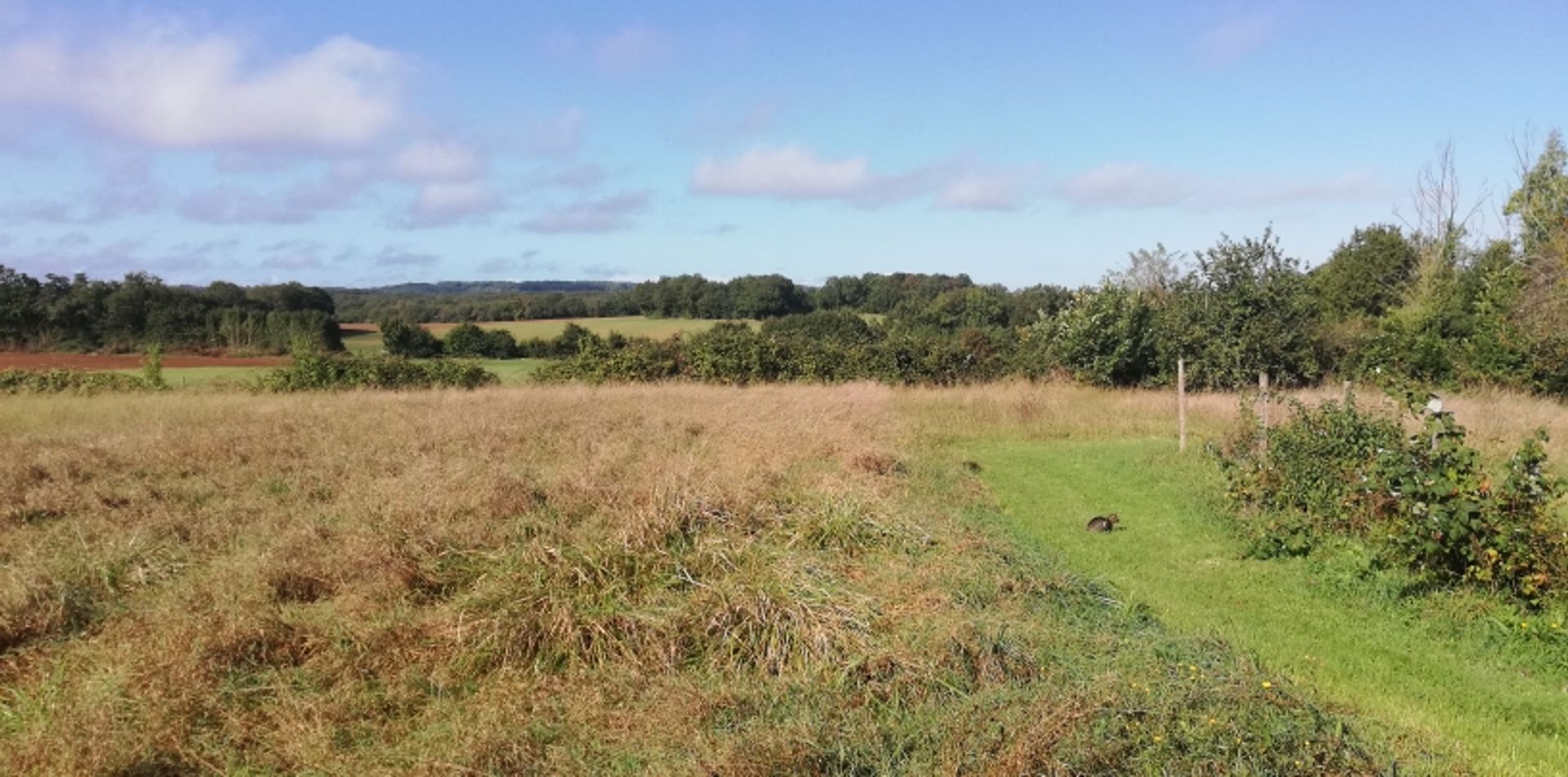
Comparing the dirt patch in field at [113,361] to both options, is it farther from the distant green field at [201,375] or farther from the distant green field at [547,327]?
the distant green field at [547,327]

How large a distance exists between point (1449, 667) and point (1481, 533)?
3.98 feet

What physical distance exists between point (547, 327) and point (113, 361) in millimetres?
16727

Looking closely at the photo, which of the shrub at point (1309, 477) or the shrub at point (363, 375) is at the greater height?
the shrub at point (363, 375)

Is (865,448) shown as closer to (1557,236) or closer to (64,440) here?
(64,440)

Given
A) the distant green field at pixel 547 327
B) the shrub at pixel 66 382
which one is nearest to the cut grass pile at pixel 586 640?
the shrub at pixel 66 382

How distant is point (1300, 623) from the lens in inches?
216

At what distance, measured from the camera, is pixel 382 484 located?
24.4 ft

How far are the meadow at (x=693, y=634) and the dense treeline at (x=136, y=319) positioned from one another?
25.2 metres

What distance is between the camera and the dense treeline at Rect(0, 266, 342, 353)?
2939 centimetres

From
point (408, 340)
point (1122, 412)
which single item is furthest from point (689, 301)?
point (1122, 412)

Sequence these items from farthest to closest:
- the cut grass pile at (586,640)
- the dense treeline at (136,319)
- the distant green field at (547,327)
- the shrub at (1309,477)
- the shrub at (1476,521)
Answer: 1. the distant green field at (547,327)
2. the dense treeline at (136,319)
3. the shrub at (1309,477)
4. the shrub at (1476,521)
5. the cut grass pile at (586,640)

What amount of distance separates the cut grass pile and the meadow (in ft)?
0.07

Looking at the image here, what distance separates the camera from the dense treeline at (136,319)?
29.4 metres

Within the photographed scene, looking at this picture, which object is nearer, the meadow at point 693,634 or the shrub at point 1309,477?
the meadow at point 693,634
